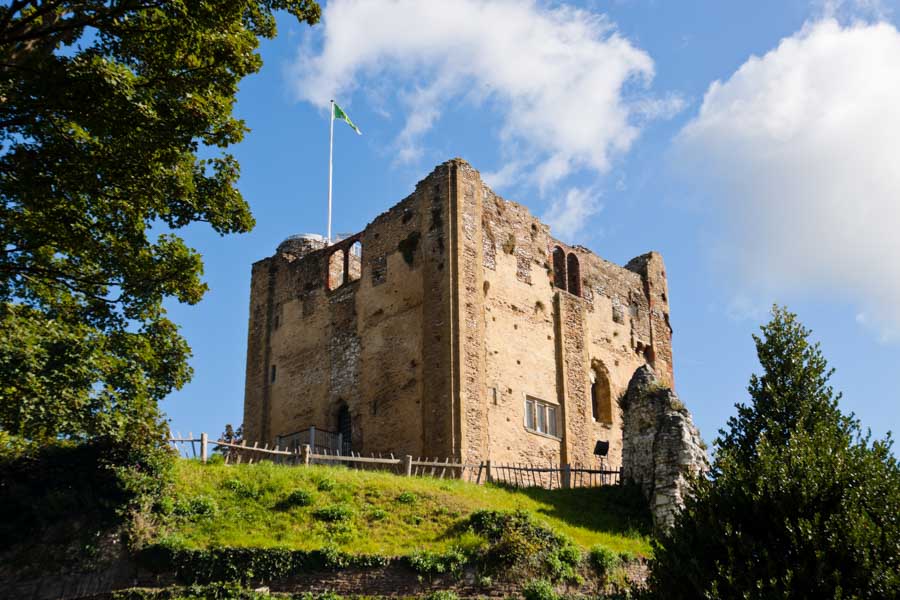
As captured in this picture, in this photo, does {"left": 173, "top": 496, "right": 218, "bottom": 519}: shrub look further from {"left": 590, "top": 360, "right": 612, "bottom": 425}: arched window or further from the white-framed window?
{"left": 590, "top": 360, "right": 612, "bottom": 425}: arched window

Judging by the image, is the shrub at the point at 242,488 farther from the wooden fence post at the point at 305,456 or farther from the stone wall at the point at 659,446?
the stone wall at the point at 659,446

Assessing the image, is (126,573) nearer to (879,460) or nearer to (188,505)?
(188,505)

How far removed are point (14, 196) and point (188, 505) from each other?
10.2m

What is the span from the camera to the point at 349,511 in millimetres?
24422

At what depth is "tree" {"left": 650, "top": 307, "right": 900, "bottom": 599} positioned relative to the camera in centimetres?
1662

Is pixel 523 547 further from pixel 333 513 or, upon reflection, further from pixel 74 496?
pixel 74 496

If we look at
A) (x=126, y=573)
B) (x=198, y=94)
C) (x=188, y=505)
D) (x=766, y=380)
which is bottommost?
(x=126, y=573)

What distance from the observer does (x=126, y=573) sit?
874 inches

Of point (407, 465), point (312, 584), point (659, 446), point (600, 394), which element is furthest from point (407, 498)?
point (600, 394)

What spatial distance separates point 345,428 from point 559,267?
1011 cm

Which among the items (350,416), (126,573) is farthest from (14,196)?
(350,416)

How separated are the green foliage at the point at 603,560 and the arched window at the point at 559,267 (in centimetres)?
1545

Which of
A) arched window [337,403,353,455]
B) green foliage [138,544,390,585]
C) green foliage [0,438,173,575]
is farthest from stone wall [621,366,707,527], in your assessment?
green foliage [0,438,173,575]

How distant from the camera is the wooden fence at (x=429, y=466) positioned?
93.5ft
